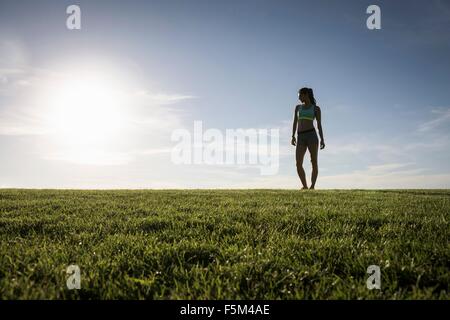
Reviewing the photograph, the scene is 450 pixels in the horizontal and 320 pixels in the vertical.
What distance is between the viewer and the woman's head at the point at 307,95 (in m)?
13.8

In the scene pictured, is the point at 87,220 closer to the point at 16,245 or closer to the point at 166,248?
the point at 16,245

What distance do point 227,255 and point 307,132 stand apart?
35.1 feet

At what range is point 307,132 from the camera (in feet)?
45.0

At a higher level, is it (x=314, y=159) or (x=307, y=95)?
(x=307, y=95)

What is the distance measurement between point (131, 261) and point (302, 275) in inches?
60.8

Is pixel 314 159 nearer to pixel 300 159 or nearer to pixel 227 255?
pixel 300 159

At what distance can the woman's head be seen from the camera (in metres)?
13.8

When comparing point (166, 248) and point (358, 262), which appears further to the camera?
point (166, 248)

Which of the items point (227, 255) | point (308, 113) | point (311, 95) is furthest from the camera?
point (311, 95)

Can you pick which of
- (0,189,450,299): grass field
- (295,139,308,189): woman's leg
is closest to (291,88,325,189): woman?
(295,139,308,189): woman's leg

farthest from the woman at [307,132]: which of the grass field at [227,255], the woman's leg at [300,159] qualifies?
the grass field at [227,255]

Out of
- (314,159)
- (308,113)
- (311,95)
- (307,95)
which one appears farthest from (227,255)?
(311,95)
